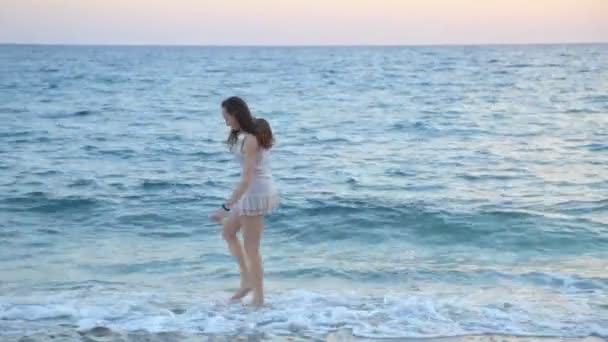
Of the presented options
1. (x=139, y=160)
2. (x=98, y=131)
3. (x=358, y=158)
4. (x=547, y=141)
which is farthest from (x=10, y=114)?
(x=547, y=141)

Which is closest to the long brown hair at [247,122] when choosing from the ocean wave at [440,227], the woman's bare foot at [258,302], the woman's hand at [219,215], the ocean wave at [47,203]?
the woman's hand at [219,215]

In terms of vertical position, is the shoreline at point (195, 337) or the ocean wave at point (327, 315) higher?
the ocean wave at point (327, 315)

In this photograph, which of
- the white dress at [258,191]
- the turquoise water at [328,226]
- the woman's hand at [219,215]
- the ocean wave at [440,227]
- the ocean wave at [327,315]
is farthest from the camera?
the ocean wave at [440,227]

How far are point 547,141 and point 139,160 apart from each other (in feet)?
31.3

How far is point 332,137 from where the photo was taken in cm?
2031

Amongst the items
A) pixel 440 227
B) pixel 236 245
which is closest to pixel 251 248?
pixel 236 245

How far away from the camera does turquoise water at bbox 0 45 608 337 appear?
6648 mm

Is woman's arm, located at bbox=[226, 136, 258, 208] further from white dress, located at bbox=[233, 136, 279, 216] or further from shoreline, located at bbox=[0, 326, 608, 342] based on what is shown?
shoreline, located at bbox=[0, 326, 608, 342]

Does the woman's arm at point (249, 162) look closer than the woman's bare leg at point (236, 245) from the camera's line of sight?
Yes

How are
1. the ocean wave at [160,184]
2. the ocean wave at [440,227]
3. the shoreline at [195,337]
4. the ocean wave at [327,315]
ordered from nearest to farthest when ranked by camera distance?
the shoreline at [195,337] → the ocean wave at [327,315] → the ocean wave at [440,227] → the ocean wave at [160,184]

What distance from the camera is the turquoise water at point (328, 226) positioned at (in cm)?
665

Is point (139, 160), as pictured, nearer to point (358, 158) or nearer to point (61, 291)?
point (358, 158)

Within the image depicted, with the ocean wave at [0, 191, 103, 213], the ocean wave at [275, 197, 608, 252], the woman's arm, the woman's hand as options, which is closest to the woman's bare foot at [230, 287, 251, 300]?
the woman's hand

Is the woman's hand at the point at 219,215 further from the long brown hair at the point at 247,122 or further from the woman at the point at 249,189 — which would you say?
the long brown hair at the point at 247,122
